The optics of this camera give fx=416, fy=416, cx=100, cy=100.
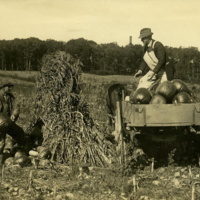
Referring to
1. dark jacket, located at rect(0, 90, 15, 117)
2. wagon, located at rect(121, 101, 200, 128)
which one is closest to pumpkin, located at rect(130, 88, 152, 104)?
wagon, located at rect(121, 101, 200, 128)

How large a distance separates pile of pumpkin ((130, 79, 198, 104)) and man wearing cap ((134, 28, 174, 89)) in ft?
2.90

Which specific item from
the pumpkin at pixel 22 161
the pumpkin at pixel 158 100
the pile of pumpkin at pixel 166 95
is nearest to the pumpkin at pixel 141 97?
the pile of pumpkin at pixel 166 95

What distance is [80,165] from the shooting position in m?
7.53

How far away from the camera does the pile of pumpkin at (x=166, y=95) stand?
720 cm

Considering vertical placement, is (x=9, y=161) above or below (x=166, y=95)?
below

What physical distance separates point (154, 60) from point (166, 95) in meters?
1.81

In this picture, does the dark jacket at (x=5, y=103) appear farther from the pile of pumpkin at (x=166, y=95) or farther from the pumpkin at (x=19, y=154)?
the pile of pumpkin at (x=166, y=95)

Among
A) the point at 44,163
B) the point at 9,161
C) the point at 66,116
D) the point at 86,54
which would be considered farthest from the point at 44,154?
the point at 86,54

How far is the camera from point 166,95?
7.34 m

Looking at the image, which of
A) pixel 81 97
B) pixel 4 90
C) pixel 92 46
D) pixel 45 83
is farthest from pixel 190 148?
pixel 92 46

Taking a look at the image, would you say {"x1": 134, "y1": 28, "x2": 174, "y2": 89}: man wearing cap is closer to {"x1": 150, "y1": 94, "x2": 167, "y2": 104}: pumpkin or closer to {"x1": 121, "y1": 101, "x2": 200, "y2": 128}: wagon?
{"x1": 150, "y1": 94, "x2": 167, "y2": 104}: pumpkin

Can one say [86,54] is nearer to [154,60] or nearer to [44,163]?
[154,60]

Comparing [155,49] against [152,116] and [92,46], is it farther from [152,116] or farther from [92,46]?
[92,46]

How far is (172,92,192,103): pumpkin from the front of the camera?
7.14 meters
